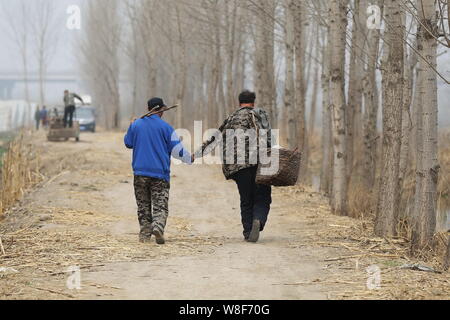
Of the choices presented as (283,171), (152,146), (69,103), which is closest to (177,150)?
(152,146)

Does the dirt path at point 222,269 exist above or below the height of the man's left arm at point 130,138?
below

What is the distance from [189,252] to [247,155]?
1.54 metres

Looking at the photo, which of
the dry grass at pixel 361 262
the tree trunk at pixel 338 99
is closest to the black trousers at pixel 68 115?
the tree trunk at pixel 338 99

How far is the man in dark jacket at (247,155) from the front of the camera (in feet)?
31.6

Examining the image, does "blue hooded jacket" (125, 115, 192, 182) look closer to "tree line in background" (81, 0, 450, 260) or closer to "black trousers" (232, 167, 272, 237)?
"black trousers" (232, 167, 272, 237)

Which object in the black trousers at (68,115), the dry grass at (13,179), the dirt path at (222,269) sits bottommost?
the dirt path at (222,269)

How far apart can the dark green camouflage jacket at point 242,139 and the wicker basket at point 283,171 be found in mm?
190

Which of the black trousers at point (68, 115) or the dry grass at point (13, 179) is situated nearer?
the dry grass at point (13, 179)

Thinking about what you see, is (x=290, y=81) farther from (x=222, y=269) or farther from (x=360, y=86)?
(x=222, y=269)

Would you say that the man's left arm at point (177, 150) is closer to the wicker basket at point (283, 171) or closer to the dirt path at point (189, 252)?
the wicker basket at point (283, 171)

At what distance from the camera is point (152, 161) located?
30.9ft

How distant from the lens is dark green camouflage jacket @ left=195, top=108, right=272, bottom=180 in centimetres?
961

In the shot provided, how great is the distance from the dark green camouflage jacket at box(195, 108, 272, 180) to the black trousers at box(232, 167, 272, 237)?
116 millimetres
